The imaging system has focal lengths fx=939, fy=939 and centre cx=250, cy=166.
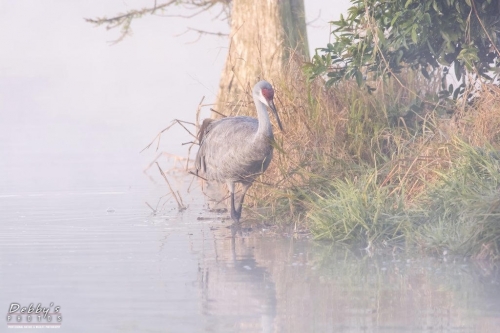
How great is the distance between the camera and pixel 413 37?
812 cm

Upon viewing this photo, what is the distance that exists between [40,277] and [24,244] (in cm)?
151

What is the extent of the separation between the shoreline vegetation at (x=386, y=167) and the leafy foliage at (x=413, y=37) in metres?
0.36

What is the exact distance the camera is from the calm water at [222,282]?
16.6 ft

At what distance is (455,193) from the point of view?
733 centimetres

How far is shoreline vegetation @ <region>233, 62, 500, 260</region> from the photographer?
7.12 metres

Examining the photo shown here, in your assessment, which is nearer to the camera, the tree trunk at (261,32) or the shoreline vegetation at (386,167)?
the shoreline vegetation at (386,167)

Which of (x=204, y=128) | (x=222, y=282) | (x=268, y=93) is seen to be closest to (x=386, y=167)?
(x=268, y=93)

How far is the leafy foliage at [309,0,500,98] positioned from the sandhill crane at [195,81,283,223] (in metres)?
0.59

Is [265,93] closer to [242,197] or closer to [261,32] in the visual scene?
[242,197]

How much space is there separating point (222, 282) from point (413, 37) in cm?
316

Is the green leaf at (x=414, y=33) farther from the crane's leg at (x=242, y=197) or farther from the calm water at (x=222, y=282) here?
the crane's leg at (x=242, y=197)

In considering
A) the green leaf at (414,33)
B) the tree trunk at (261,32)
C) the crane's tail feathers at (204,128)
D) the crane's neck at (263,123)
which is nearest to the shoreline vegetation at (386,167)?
the crane's neck at (263,123)

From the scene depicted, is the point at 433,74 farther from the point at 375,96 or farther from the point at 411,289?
the point at 411,289

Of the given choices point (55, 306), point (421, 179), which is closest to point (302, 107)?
point (421, 179)
